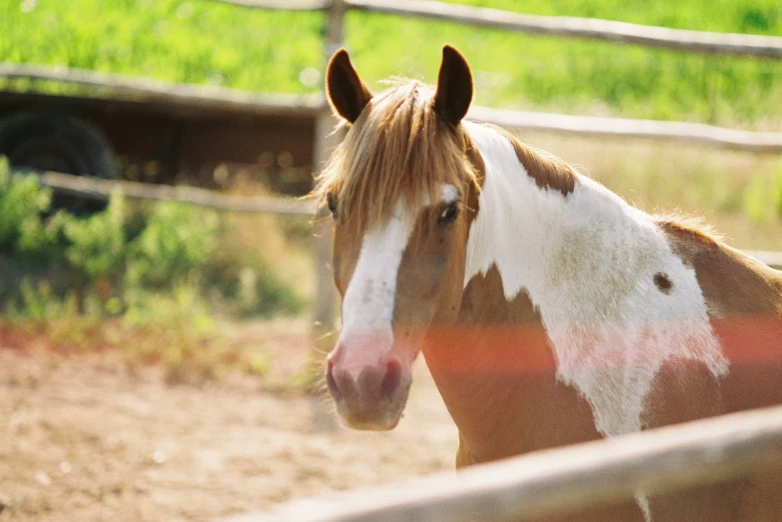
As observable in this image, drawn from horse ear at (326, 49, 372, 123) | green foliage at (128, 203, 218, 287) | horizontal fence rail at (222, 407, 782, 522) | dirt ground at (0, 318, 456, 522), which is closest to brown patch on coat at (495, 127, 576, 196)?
horse ear at (326, 49, 372, 123)

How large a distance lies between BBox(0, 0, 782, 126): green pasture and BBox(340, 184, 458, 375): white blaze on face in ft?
11.4

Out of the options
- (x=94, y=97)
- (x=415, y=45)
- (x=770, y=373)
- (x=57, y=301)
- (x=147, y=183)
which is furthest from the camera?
(x=415, y=45)

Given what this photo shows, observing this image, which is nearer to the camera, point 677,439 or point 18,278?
point 677,439

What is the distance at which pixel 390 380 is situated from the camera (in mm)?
1505

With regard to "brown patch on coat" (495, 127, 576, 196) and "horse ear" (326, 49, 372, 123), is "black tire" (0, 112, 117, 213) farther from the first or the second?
"brown patch on coat" (495, 127, 576, 196)

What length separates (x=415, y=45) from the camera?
8.90 meters

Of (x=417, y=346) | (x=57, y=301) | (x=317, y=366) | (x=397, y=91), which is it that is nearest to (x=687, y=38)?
(x=317, y=366)

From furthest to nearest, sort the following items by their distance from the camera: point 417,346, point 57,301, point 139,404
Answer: point 57,301 → point 139,404 → point 417,346

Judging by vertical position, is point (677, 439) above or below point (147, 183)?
above

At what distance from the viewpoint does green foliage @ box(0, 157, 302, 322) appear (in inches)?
197

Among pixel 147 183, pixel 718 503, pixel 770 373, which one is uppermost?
pixel 770 373

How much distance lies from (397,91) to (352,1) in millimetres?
3080

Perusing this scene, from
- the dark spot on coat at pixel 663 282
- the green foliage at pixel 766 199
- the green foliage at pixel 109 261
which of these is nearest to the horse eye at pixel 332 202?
the dark spot on coat at pixel 663 282

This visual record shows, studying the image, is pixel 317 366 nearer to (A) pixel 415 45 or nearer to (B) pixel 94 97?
(B) pixel 94 97
